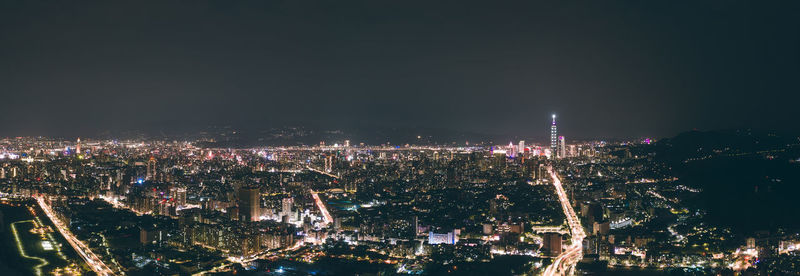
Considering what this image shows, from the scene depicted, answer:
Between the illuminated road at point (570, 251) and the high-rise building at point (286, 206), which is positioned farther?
the high-rise building at point (286, 206)

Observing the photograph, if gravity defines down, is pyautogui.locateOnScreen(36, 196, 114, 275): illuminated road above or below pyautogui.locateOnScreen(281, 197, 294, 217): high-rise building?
below

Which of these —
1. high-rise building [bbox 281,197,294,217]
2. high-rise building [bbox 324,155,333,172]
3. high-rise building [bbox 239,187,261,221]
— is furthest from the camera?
high-rise building [bbox 324,155,333,172]

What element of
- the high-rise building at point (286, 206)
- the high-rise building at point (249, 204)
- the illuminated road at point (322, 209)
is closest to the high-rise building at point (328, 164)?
the illuminated road at point (322, 209)

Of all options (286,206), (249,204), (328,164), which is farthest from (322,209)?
(328,164)

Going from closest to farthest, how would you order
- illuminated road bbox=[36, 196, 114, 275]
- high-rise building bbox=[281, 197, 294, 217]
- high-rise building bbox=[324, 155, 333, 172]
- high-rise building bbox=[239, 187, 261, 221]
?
illuminated road bbox=[36, 196, 114, 275] < high-rise building bbox=[239, 187, 261, 221] < high-rise building bbox=[281, 197, 294, 217] < high-rise building bbox=[324, 155, 333, 172]

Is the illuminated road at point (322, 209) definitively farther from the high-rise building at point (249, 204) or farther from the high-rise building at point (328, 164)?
the high-rise building at point (328, 164)

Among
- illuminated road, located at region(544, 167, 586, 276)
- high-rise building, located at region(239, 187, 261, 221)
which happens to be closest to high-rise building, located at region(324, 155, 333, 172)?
high-rise building, located at region(239, 187, 261, 221)

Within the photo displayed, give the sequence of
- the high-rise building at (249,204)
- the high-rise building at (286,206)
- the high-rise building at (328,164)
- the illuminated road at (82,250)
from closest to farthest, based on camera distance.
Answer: the illuminated road at (82,250) → the high-rise building at (249,204) → the high-rise building at (286,206) → the high-rise building at (328,164)

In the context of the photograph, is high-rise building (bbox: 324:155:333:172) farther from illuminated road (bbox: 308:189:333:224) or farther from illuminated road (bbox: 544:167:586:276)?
illuminated road (bbox: 544:167:586:276)

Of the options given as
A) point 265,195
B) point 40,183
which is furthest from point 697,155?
point 40,183
